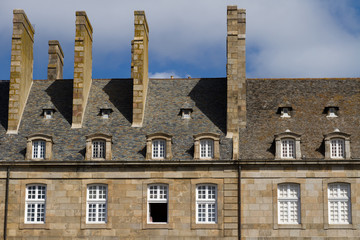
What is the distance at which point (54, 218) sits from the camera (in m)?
37.8

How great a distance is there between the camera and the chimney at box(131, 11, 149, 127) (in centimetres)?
4103

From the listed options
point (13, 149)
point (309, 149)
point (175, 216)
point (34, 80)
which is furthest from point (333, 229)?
point (34, 80)

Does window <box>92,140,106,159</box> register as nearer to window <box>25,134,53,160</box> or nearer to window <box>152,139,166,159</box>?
window <box>25,134,53,160</box>

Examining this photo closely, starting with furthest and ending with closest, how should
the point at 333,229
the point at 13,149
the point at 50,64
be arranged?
the point at 50,64 → the point at 13,149 → the point at 333,229

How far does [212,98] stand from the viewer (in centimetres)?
4275

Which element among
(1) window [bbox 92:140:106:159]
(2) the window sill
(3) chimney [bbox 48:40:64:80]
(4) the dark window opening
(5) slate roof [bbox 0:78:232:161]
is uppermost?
(3) chimney [bbox 48:40:64:80]

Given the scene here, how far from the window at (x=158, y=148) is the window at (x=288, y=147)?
6468mm

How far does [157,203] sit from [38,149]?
7.23 meters

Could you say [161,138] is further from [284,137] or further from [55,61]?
[55,61]

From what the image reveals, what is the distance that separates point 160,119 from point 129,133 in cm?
218

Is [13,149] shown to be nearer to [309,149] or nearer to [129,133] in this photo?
[129,133]

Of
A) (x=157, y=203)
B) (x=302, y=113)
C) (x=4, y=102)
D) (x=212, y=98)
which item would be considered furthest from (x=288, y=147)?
(x=4, y=102)

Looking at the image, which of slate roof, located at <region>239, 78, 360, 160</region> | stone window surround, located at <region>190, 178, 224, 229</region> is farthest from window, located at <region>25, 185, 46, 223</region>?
slate roof, located at <region>239, 78, 360, 160</region>

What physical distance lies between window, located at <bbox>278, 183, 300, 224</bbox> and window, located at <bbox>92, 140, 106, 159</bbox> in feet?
32.1
